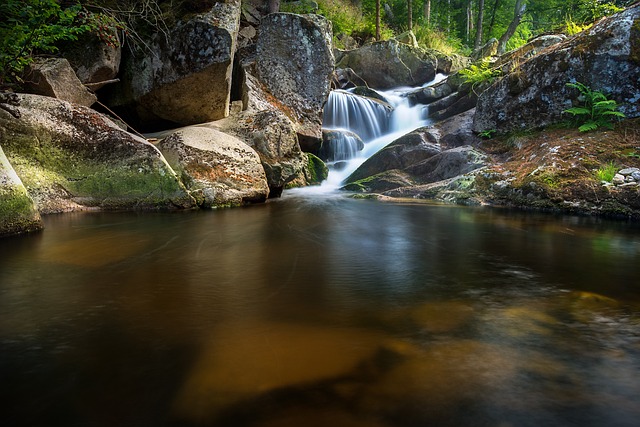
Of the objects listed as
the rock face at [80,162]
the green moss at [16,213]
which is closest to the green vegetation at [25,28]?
the rock face at [80,162]

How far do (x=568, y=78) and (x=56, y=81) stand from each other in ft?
32.9

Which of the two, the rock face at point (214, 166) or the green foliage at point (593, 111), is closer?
the rock face at point (214, 166)

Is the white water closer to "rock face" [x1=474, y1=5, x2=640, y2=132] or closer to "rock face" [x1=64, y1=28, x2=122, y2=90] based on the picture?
"rock face" [x1=474, y1=5, x2=640, y2=132]

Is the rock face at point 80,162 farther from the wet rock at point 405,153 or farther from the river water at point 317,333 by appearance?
the wet rock at point 405,153

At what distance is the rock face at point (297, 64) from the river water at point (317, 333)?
7876mm

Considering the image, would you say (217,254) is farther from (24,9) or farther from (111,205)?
(24,9)

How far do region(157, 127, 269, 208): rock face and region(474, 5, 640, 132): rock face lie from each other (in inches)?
235

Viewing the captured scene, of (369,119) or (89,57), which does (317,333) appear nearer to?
(89,57)

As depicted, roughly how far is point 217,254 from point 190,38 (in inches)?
246

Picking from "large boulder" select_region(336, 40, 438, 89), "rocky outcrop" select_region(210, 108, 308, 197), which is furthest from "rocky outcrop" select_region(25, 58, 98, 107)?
"large boulder" select_region(336, 40, 438, 89)

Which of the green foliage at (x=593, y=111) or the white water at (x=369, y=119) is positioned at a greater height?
the white water at (x=369, y=119)

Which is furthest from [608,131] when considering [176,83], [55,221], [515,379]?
[55,221]

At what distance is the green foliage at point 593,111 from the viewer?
802 centimetres

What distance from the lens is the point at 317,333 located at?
2.34m
